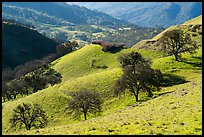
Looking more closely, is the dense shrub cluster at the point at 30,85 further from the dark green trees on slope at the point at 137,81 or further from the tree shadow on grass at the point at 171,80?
the dark green trees on slope at the point at 137,81

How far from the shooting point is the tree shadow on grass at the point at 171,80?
65875mm

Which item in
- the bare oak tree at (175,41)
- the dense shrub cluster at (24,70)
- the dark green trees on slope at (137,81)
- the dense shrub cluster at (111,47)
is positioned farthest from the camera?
the dense shrub cluster at (24,70)

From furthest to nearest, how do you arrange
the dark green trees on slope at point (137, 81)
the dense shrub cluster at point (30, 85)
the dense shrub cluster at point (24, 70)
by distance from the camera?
the dense shrub cluster at point (24, 70)
the dense shrub cluster at point (30, 85)
the dark green trees on slope at point (137, 81)

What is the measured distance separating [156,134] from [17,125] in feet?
143

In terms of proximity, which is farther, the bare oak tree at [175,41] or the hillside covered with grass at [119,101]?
the bare oak tree at [175,41]

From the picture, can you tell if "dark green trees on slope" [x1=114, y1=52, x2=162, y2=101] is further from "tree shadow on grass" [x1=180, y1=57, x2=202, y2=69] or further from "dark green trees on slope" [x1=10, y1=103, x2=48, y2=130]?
"tree shadow on grass" [x1=180, y1=57, x2=202, y2=69]

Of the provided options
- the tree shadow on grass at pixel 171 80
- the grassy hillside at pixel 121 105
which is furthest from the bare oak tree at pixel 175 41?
the tree shadow on grass at pixel 171 80

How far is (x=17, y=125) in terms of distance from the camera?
60.8 m

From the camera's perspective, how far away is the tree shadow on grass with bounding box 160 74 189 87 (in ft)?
216

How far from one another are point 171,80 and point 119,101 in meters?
13.6

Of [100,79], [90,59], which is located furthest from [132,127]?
[90,59]

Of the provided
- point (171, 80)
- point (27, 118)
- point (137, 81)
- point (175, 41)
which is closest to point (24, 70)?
point (175, 41)

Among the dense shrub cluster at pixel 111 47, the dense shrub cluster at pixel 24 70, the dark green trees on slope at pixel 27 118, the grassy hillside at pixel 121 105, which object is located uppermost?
the dense shrub cluster at pixel 111 47

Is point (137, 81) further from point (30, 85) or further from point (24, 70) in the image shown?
point (24, 70)
